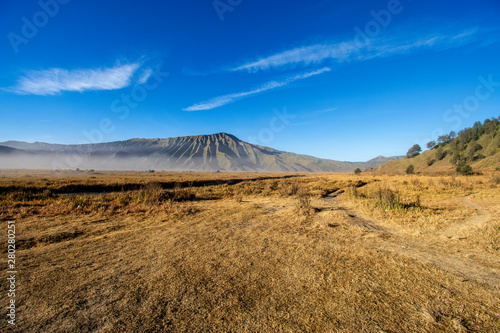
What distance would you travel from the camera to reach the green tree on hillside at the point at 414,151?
106312 mm

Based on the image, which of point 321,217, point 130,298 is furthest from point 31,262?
point 321,217

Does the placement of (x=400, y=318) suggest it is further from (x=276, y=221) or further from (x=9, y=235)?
(x=9, y=235)

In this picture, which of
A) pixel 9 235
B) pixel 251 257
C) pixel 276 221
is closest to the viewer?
pixel 251 257

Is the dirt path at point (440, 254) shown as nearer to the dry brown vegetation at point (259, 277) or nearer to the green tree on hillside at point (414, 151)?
the dry brown vegetation at point (259, 277)

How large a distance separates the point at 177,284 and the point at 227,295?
1.06 meters

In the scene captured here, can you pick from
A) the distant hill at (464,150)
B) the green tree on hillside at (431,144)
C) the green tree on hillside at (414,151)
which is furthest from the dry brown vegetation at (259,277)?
the green tree on hillside at (431,144)

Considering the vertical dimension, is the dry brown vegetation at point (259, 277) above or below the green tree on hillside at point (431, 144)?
below

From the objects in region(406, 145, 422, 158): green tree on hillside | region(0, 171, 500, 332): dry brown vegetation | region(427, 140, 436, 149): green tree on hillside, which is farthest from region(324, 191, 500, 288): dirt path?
region(427, 140, 436, 149): green tree on hillside

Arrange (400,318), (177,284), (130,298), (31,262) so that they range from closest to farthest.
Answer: (400,318) < (130,298) < (177,284) < (31,262)

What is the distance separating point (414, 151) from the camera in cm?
10844

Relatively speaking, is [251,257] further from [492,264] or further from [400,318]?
[492,264]

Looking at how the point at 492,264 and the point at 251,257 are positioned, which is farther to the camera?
the point at 251,257

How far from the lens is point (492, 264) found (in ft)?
15.9

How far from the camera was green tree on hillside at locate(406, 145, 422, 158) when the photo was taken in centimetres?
10631
